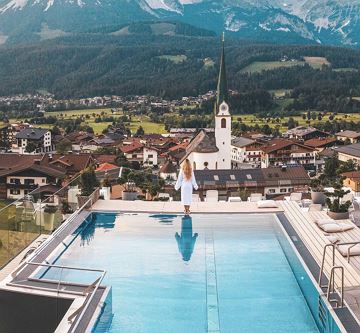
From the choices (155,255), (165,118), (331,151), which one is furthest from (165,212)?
(165,118)

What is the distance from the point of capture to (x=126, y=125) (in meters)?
74.8

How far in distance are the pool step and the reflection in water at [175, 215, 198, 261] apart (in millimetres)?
184

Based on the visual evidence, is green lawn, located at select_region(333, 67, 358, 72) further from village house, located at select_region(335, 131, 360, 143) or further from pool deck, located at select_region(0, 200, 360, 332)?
pool deck, located at select_region(0, 200, 360, 332)

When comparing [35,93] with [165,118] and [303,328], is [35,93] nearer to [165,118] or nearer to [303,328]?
[165,118]

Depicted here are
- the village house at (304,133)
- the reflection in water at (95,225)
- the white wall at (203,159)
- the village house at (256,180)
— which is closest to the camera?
the reflection in water at (95,225)

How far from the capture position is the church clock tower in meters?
40.5

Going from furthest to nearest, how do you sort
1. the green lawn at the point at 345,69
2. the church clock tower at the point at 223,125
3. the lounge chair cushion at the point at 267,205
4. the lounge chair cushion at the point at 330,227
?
the green lawn at the point at 345,69
the church clock tower at the point at 223,125
the lounge chair cushion at the point at 267,205
the lounge chair cushion at the point at 330,227

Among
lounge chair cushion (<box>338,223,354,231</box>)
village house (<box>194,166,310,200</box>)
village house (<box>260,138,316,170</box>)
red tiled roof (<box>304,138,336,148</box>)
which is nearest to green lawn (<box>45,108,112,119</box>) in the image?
red tiled roof (<box>304,138,336,148</box>)

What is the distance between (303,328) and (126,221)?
13.4 ft

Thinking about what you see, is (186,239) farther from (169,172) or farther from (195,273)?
(169,172)

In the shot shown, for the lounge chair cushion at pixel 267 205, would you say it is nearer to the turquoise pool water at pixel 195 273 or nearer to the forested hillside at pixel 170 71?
the turquoise pool water at pixel 195 273

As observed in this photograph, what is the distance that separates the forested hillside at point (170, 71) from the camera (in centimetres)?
9969

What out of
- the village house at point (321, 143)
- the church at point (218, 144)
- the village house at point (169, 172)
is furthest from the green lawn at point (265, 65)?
the village house at point (169, 172)

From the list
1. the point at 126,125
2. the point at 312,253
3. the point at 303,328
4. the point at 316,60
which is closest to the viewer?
the point at 303,328
